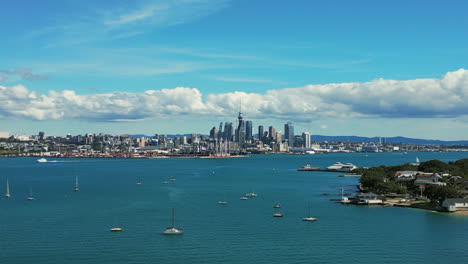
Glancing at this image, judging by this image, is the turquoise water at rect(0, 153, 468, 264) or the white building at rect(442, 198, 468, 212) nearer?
the turquoise water at rect(0, 153, 468, 264)

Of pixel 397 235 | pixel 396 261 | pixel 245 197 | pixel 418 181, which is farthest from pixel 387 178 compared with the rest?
pixel 396 261

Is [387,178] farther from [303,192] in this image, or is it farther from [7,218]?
[7,218]

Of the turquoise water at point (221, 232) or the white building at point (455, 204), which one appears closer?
the turquoise water at point (221, 232)

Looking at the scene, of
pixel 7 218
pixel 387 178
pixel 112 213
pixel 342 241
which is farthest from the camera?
pixel 387 178

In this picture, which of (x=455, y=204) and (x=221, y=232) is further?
(x=455, y=204)

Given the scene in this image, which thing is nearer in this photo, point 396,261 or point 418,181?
point 396,261

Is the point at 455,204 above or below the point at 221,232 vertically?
above

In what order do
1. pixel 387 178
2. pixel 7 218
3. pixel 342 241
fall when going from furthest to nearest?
1. pixel 387 178
2. pixel 7 218
3. pixel 342 241

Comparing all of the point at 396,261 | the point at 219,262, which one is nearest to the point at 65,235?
the point at 219,262

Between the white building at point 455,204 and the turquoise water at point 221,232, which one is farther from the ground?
the white building at point 455,204

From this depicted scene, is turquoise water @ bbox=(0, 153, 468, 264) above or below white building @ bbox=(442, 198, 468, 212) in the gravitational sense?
below
